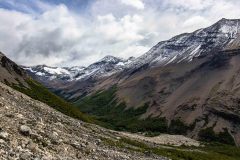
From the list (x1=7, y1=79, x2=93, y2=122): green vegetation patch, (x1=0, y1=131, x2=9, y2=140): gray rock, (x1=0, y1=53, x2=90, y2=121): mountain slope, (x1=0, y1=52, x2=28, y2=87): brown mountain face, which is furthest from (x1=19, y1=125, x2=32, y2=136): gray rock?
(x1=0, y1=52, x2=28, y2=87): brown mountain face

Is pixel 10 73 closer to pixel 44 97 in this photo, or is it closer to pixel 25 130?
pixel 44 97

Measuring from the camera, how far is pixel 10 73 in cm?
16762

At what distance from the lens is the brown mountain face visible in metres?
156

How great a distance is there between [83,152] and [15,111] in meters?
9.04

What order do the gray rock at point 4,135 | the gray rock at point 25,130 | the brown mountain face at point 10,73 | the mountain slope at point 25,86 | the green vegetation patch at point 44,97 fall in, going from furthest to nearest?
the brown mountain face at point 10,73, the mountain slope at point 25,86, the green vegetation patch at point 44,97, the gray rock at point 25,130, the gray rock at point 4,135

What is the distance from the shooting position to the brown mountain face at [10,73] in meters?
156

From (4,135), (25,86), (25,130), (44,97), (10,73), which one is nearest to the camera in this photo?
(4,135)

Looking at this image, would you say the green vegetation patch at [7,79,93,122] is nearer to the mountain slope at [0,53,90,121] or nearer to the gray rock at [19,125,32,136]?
the mountain slope at [0,53,90,121]

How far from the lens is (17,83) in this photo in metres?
158

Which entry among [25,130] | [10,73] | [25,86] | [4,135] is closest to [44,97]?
[25,86]

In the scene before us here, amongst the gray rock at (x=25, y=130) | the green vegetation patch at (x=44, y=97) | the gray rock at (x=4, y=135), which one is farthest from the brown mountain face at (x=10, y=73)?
the gray rock at (x=4, y=135)

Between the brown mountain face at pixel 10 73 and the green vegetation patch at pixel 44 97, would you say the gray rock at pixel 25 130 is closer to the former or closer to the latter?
the green vegetation patch at pixel 44 97

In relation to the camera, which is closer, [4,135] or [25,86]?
[4,135]

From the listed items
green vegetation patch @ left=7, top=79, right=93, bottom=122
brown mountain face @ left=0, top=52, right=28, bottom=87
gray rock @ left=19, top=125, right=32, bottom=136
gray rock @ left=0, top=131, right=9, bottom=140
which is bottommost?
gray rock @ left=0, top=131, right=9, bottom=140
